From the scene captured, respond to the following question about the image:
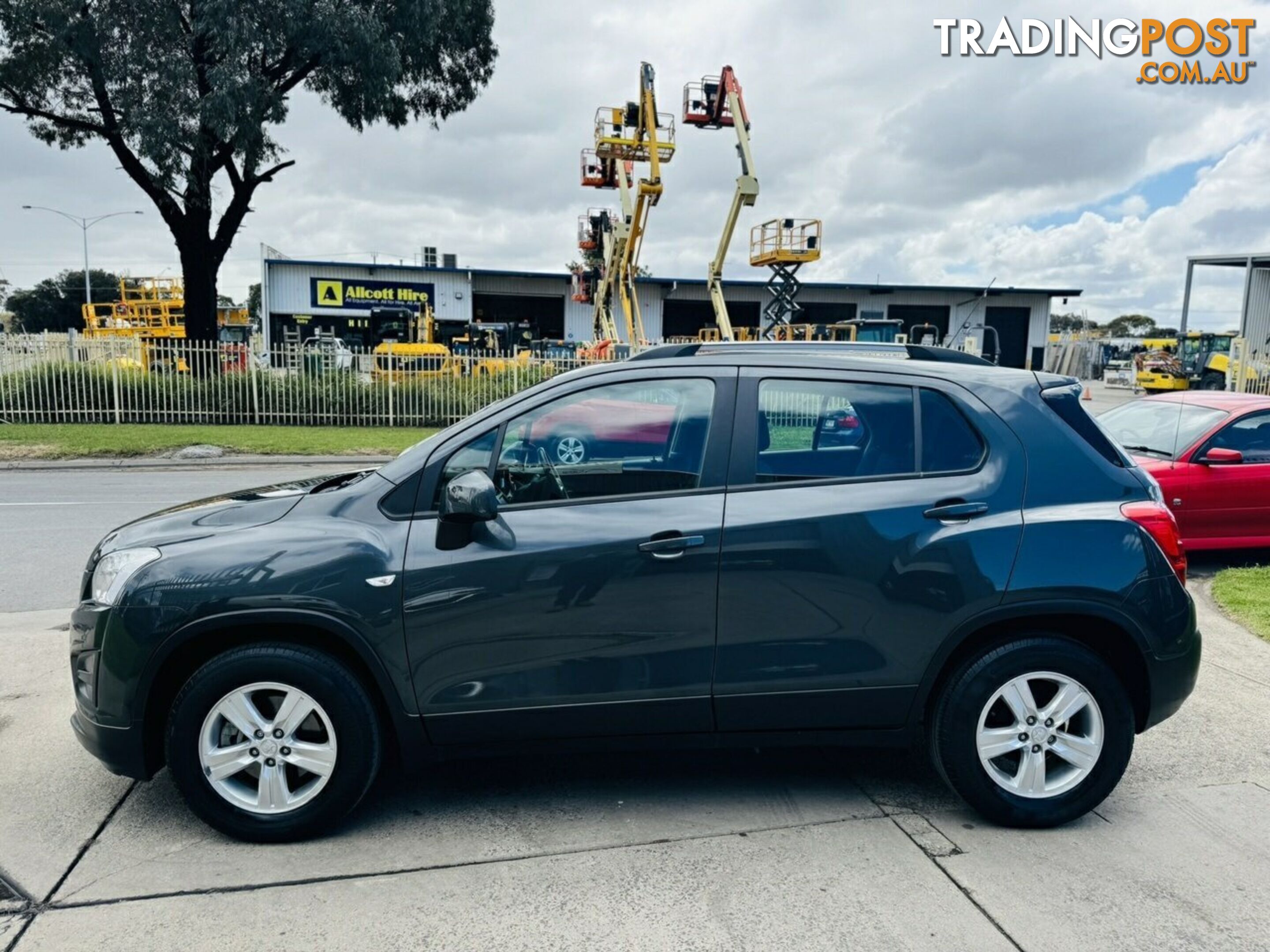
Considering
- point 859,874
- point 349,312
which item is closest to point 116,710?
point 859,874

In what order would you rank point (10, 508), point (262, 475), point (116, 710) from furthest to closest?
point (262, 475) → point (10, 508) → point (116, 710)

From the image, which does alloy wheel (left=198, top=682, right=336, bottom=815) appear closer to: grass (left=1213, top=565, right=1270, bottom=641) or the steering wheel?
the steering wheel


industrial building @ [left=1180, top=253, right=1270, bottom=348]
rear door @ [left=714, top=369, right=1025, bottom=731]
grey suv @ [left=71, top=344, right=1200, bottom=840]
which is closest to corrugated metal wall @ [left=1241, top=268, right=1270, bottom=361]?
industrial building @ [left=1180, top=253, right=1270, bottom=348]

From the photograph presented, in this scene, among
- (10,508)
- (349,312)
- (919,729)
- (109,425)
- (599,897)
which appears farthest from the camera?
(349,312)

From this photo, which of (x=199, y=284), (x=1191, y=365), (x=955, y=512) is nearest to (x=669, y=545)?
(x=955, y=512)

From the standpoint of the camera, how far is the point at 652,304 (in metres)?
50.6

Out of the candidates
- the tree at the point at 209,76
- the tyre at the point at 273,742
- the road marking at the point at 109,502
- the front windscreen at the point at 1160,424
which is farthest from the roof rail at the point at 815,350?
the tree at the point at 209,76

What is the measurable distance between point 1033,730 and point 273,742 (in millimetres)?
2780

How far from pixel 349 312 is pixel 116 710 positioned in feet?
150

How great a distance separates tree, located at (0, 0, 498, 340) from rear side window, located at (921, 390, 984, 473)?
54.8ft

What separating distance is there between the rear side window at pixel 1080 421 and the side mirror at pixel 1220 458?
15.5 ft

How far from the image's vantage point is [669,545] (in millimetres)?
3209

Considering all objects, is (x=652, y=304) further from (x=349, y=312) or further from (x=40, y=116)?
(x=40, y=116)

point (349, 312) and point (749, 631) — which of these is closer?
point (749, 631)
